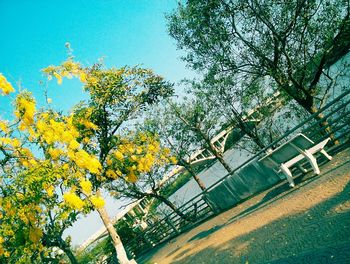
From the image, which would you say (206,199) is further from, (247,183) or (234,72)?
(234,72)

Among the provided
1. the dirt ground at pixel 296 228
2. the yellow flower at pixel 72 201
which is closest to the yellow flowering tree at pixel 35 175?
the yellow flower at pixel 72 201

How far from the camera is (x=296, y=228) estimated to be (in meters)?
6.07

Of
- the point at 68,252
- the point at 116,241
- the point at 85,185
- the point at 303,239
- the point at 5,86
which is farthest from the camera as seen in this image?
the point at 68,252

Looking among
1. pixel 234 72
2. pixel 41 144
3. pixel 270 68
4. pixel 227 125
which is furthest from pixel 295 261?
pixel 227 125

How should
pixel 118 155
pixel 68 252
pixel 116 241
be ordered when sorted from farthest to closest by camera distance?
pixel 68 252
pixel 118 155
pixel 116 241

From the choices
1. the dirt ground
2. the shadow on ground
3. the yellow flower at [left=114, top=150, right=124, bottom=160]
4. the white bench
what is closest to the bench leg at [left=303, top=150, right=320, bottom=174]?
the white bench

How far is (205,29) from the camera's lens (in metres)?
16.0

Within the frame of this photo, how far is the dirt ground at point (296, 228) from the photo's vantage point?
4.89 metres

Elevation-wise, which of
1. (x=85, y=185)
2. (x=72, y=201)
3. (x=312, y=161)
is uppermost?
(x=85, y=185)

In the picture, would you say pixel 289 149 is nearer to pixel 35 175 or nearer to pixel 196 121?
pixel 35 175

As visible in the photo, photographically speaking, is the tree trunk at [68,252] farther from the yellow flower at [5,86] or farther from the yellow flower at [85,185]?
the yellow flower at [5,86]

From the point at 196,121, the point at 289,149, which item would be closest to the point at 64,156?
the point at 289,149

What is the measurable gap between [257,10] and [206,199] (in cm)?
901

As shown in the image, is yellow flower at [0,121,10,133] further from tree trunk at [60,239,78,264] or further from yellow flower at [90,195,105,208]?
tree trunk at [60,239,78,264]
